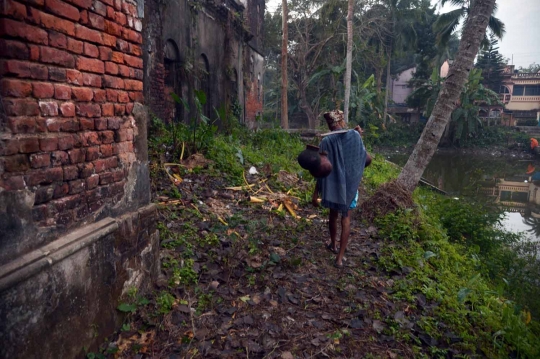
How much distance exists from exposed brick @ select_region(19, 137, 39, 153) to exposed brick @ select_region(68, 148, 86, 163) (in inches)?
9.8

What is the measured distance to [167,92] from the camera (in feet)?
32.0

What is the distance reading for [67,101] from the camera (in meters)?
2.18

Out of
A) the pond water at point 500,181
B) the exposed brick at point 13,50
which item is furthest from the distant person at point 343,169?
the pond water at point 500,181

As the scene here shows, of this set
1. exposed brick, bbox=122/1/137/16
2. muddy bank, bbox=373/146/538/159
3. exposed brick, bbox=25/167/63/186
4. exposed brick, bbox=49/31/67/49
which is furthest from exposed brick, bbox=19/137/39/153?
muddy bank, bbox=373/146/538/159

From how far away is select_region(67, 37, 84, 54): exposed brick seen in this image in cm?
216

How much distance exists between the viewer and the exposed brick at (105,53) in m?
2.45

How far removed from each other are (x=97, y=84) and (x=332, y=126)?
2536 millimetres

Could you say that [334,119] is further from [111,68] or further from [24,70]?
[24,70]

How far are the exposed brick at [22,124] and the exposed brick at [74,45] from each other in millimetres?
503

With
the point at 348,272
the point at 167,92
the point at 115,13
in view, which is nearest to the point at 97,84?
the point at 115,13

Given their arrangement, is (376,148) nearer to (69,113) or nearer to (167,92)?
(167,92)

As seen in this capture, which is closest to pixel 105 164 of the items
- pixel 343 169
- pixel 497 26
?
pixel 343 169

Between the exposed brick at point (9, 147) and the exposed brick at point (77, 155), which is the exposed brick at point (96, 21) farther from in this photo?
the exposed brick at point (9, 147)

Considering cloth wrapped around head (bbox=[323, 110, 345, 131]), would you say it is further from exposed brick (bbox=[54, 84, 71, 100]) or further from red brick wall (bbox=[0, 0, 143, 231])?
exposed brick (bbox=[54, 84, 71, 100])
